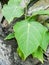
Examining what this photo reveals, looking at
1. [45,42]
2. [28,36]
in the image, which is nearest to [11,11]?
[28,36]

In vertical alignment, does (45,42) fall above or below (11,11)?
below

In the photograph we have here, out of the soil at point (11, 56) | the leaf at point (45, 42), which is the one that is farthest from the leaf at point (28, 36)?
the soil at point (11, 56)

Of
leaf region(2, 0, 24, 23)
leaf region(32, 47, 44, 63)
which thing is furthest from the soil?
leaf region(2, 0, 24, 23)

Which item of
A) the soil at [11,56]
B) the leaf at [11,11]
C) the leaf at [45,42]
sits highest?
the leaf at [11,11]

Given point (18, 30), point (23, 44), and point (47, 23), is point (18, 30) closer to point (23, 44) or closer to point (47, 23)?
point (23, 44)

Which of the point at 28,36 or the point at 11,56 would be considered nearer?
the point at 28,36

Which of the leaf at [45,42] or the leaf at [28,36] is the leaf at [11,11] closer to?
the leaf at [28,36]

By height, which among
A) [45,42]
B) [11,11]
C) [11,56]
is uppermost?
[11,11]

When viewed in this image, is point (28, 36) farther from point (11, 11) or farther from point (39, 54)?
point (11, 11)
